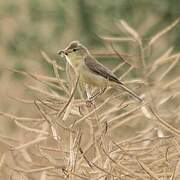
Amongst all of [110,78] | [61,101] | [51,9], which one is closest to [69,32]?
[51,9]

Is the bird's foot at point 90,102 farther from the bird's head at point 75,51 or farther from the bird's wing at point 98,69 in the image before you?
the bird's head at point 75,51

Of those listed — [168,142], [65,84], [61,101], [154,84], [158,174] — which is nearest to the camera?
[158,174]

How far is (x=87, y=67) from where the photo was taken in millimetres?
5566

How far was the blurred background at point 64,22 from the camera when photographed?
40.7 ft

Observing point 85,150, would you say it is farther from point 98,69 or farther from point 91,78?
point 98,69

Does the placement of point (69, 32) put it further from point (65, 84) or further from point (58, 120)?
point (58, 120)

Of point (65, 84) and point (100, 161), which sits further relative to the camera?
point (65, 84)

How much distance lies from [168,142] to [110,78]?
151 centimetres

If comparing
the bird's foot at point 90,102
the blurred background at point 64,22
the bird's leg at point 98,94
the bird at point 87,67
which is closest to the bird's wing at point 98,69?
the bird at point 87,67

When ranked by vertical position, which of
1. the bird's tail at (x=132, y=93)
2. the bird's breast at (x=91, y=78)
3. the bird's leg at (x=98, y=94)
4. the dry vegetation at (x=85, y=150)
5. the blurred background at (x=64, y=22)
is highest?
the blurred background at (x=64, y=22)

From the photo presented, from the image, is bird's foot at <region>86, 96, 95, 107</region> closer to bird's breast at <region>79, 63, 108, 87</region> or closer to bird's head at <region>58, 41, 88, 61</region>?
bird's breast at <region>79, 63, 108, 87</region>

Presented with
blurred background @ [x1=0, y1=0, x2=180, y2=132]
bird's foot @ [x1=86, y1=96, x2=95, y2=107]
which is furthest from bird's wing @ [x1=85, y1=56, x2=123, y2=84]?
blurred background @ [x1=0, y1=0, x2=180, y2=132]

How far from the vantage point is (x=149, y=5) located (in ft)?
41.6

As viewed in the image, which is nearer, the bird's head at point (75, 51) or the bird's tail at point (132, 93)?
the bird's tail at point (132, 93)
